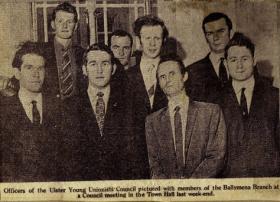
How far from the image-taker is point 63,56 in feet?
2.69

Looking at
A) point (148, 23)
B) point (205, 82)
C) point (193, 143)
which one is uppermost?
point (148, 23)

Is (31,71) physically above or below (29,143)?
above

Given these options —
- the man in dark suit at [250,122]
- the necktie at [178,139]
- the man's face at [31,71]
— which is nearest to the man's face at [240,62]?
the man in dark suit at [250,122]

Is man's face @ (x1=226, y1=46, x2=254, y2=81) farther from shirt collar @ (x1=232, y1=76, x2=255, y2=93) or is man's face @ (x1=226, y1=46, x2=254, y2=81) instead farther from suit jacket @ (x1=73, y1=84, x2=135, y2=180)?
suit jacket @ (x1=73, y1=84, x2=135, y2=180)

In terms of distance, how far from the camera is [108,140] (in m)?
0.82

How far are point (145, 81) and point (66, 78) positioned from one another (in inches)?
5.3

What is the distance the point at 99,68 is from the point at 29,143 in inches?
7.0

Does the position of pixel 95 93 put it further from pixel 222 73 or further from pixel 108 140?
pixel 222 73

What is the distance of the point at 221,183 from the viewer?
2.70 feet

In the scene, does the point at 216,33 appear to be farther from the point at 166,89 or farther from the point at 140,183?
the point at 140,183

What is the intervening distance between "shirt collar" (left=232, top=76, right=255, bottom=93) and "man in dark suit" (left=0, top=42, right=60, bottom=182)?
1.00ft

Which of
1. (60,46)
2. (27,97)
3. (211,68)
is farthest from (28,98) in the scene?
(211,68)

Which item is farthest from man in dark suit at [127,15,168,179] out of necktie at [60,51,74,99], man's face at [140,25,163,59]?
necktie at [60,51,74,99]

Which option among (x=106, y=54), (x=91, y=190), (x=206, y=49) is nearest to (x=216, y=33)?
(x=206, y=49)
